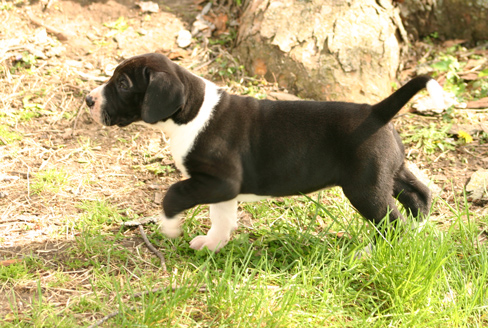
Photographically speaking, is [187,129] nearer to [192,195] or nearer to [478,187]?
[192,195]

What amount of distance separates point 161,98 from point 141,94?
0.85 feet

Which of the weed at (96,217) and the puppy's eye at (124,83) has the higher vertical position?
the puppy's eye at (124,83)

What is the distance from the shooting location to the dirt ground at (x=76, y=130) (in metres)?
4.52

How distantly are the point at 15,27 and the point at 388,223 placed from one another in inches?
201

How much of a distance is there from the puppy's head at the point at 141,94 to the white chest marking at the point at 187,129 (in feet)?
0.36

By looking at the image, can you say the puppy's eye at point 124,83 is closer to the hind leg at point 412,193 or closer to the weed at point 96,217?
the weed at point 96,217

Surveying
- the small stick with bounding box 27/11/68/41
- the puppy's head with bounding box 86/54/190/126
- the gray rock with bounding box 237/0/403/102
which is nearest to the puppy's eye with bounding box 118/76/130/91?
the puppy's head with bounding box 86/54/190/126

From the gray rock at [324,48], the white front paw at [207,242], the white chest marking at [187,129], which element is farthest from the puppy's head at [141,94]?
the gray rock at [324,48]

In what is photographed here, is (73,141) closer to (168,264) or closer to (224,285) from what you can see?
(168,264)

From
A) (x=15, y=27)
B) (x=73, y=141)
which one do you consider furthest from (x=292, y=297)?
(x=15, y=27)

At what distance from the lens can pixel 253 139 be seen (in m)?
3.83

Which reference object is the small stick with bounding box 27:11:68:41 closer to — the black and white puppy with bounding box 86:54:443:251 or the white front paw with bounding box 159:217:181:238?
the black and white puppy with bounding box 86:54:443:251

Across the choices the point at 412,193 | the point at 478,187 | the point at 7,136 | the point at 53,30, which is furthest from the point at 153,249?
the point at 53,30

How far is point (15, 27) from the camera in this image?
21.8 feet
